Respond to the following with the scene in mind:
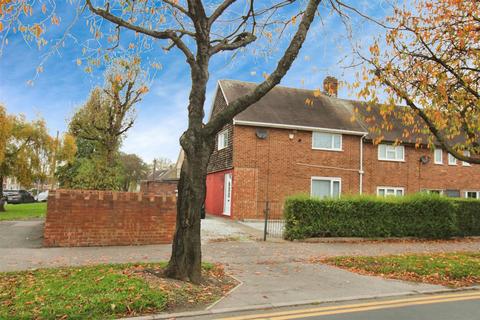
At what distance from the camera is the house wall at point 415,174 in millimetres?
25078

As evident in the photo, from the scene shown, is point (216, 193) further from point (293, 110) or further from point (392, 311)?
point (392, 311)

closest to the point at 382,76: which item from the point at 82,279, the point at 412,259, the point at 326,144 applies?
the point at 412,259

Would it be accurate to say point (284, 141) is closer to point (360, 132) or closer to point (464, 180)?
point (360, 132)

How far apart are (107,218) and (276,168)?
12321 millimetres

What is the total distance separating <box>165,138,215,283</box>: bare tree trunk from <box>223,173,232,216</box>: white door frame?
49.0 ft

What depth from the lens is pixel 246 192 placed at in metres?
21.9

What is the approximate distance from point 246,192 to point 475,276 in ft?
44.7

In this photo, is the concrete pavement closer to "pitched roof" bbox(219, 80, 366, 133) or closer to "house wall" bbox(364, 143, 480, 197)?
"pitched roof" bbox(219, 80, 366, 133)

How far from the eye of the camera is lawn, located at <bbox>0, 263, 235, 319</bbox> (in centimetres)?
564

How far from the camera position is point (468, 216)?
1795 cm

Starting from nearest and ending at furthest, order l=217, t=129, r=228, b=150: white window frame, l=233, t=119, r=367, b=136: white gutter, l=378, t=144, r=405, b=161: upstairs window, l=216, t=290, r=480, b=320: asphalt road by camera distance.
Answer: l=216, t=290, r=480, b=320: asphalt road
l=233, t=119, r=367, b=136: white gutter
l=217, t=129, r=228, b=150: white window frame
l=378, t=144, r=405, b=161: upstairs window

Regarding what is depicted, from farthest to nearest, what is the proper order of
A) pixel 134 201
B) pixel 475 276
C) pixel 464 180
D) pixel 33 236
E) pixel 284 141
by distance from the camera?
pixel 464 180
pixel 284 141
pixel 33 236
pixel 134 201
pixel 475 276

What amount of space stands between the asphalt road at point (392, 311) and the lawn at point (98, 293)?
45.9 inches

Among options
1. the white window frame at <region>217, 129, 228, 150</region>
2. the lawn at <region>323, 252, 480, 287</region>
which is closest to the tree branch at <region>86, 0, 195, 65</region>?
the lawn at <region>323, 252, 480, 287</region>
